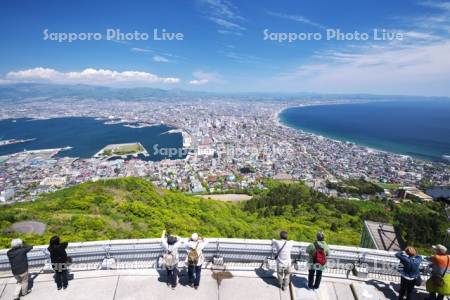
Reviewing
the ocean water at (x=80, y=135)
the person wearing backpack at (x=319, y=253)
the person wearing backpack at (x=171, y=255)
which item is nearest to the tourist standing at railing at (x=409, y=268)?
the person wearing backpack at (x=319, y=253)

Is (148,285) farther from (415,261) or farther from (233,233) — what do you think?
(233,233)

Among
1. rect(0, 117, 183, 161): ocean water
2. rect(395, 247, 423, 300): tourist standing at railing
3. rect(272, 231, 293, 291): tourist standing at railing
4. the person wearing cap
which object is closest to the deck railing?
rect(272, 231, 293, 291): tourist standing at railing

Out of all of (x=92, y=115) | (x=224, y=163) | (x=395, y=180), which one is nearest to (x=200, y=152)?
(x=224, y=163)

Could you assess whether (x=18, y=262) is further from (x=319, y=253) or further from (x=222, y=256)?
(x=319, y=253)

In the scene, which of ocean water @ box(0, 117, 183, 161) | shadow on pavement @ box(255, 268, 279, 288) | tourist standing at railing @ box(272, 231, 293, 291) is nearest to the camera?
tourist standing at railing @ box(272, 231, 293, 291)

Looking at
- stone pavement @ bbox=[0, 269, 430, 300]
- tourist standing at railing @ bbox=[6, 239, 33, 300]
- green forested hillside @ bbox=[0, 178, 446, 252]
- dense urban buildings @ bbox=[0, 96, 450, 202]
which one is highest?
tourist standing at railing @ bbox=[6, 239, 33, 300]

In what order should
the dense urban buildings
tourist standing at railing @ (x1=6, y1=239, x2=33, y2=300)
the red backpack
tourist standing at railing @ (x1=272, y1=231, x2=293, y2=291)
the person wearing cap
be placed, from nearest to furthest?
the person wearing cap, tourist standing at railing @ (x1=6, y1=239, x2=33, y2=300), the red backpack, tourist standing at railing @ (x1=272, y1=231, x2=293, y2=291), the dense urban buildings

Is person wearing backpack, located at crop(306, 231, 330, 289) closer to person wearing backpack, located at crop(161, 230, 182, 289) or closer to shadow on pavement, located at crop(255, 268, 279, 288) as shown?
shadow on pavement, located at crop(255, 268, 279, 288)

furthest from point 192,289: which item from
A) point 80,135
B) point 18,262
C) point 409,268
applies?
point 80,135
